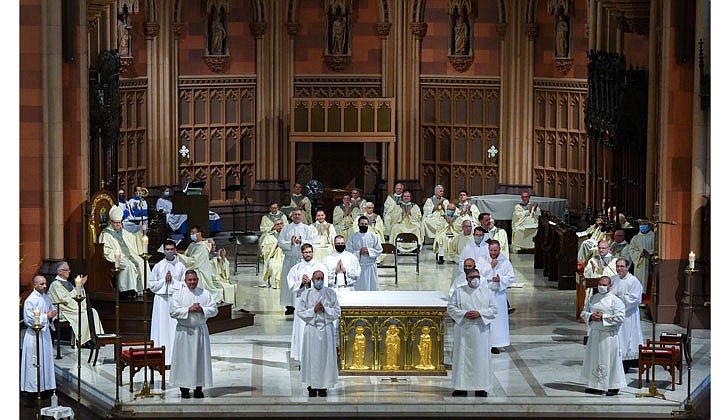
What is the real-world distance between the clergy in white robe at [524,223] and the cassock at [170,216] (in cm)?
612

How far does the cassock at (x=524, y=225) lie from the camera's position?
27516mm

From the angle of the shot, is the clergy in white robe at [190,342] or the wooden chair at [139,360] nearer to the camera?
the clergy in white robe at [190,342]

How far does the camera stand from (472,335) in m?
17.7

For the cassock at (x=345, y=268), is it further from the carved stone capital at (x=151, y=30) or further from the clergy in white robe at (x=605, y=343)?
the carved stone capital at (x=151, y=30)

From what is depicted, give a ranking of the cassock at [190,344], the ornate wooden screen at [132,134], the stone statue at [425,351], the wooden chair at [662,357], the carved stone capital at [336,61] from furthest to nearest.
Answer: the carved stone capital at [336,61] → the ornate wooden screen at [132,134] → the stone statue at [425,351] → the wooden chair at [662,357] → the cassock at [190,344]

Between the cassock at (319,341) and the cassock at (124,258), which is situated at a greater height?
the cassock at (124,258)

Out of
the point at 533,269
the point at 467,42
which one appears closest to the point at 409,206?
the point at 533,269

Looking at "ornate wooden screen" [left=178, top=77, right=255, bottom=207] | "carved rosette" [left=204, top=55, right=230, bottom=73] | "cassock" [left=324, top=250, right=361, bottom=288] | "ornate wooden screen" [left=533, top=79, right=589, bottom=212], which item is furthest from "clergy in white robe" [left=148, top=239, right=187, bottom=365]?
"ornate wooden screen" [left=533, top=79, right=589, bottom=212]

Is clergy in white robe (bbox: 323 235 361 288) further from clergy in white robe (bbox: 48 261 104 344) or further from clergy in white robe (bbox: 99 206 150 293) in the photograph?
clergy in white robe (bbox: 48 261 104 344)

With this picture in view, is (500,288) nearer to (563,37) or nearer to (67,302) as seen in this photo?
(67,302)

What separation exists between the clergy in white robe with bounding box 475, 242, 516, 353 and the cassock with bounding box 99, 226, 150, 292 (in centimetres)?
489

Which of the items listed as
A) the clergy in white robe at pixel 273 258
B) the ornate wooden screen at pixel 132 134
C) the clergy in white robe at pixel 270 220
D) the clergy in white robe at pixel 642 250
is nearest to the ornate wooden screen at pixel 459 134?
the ornate wooden screen at pixel 132 134

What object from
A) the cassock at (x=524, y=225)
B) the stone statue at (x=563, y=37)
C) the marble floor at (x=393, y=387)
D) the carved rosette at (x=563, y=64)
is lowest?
the marble floor at (x=393, y=387)

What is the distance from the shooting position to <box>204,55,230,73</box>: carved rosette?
29947mm
